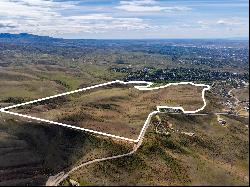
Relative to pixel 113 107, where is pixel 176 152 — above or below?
above

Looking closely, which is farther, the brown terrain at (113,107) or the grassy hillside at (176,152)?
the brown terrain at (113,107)

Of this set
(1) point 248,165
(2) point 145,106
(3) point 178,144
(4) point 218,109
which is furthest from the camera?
(2) point 145,106

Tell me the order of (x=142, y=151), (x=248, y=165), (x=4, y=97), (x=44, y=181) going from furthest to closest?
(x=4, y=97) < (x=142, y=151) < (x=44, y=181) < (x=248, y=165)

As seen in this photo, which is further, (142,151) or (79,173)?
(142,151)

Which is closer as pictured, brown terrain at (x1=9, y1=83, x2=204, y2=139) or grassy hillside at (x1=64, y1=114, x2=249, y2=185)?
grassy hillside at (x1=64, y1=114, x2=249, y2=185)

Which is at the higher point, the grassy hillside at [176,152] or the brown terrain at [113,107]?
the grassy hillside at [176,152]

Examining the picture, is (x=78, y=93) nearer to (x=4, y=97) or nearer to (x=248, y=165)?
(x=4, y=97)

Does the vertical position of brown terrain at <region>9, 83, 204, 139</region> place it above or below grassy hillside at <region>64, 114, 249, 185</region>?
below

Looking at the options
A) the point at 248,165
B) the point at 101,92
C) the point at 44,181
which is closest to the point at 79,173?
the point at 44,181
